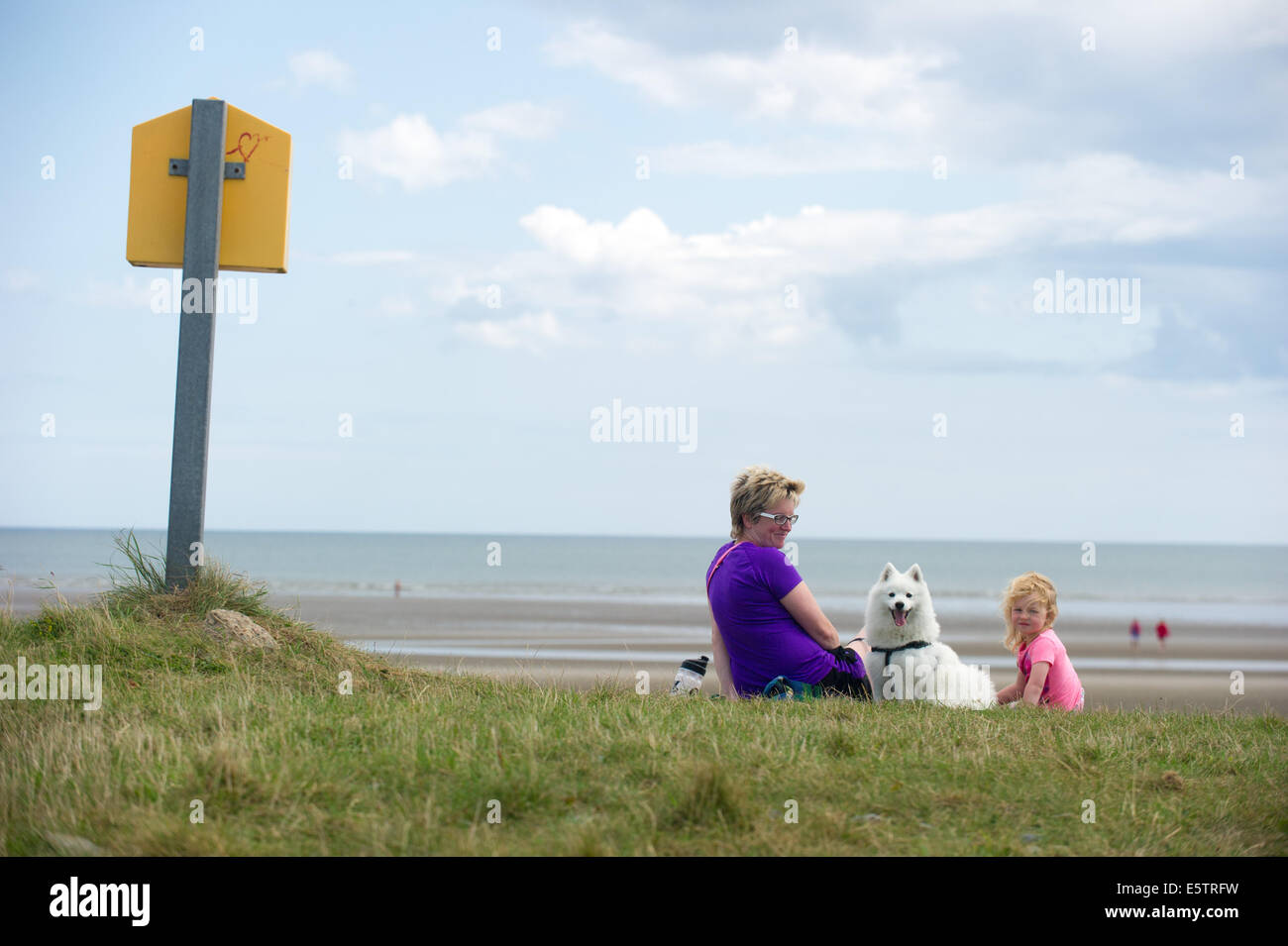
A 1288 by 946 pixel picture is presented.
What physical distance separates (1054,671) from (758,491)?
2.48 metres

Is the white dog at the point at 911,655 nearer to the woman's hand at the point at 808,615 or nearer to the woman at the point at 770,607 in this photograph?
the woman at the point at 770,607

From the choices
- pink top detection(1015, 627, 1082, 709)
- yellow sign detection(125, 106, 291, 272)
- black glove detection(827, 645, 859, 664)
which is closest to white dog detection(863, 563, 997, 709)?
black glove detection(827, 645, 859, 664)

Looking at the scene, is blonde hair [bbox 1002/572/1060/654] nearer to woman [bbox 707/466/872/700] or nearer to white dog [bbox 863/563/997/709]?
white dog [bbox 863/563/997/709]

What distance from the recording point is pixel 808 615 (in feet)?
20.6

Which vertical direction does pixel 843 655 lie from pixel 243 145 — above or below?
below

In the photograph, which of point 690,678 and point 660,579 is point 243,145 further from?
point 660,579

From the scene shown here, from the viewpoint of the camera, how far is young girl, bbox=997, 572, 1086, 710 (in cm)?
676

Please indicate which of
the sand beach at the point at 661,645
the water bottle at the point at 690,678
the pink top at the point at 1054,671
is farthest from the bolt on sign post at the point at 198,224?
the pink top at the point at 1054,671

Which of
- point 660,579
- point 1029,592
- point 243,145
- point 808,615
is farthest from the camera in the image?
point 660,579

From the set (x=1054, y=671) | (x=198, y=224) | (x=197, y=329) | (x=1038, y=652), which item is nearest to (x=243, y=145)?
(x=198, y=224)

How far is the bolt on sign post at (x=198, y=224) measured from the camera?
7.11 metres

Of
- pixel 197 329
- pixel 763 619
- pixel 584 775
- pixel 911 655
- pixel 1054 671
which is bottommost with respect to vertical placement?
pixel 584 775

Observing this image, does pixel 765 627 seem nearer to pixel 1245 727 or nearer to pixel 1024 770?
pixel 1024 770

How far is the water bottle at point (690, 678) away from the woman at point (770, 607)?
0.32 meters
